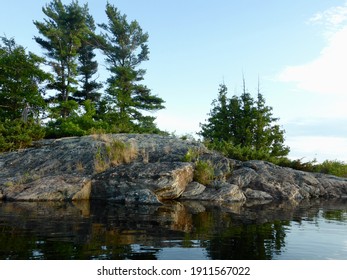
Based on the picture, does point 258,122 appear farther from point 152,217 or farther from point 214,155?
point 152,217

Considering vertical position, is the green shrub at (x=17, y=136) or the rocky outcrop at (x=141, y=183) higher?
the green shrub at (x=17, y=136)

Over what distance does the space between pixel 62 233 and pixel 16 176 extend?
27.3 feet

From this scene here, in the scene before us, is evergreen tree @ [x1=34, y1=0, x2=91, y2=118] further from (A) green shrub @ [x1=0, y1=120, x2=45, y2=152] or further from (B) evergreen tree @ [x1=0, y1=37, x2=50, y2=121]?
(A) green shrub @ [x1=0, y1=120, x2=45, y2=152]

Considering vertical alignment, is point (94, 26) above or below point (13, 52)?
above

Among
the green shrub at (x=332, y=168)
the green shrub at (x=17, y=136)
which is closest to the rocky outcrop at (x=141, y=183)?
the green shrub at (x=17, y=136)

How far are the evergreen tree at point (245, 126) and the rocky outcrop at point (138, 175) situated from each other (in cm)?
1454

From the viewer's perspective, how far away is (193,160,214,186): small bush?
13.5 meters

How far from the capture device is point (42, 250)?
15.0ft

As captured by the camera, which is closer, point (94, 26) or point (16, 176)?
point (16, 176)

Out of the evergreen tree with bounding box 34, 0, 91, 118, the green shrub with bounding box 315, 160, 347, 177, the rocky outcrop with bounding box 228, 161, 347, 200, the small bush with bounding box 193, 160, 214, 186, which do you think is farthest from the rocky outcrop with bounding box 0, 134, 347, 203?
the evergreen tree with bounding box 34, 0, 91, 118

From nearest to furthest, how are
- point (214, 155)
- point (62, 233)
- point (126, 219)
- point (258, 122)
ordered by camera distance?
1. point (62, 233)
2. point (126, 219)
3. point (214, 155)
4. point (258, 122)

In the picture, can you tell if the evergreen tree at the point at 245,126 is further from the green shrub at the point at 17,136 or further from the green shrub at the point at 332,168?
the green shrub at the point at 17,136

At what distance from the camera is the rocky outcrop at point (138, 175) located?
11.8m
